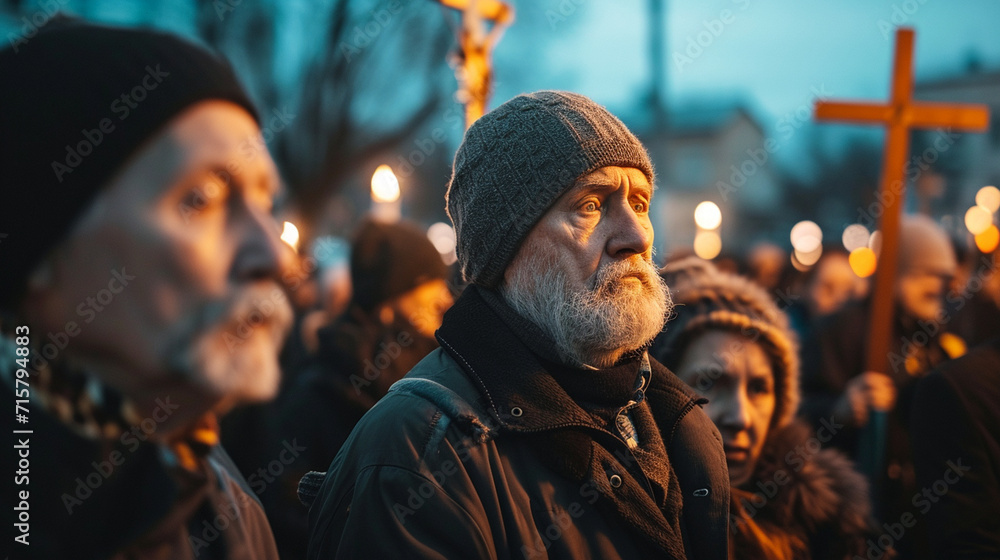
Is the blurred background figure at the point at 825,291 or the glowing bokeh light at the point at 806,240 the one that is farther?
the glowing bokeh light at the point at 806,240

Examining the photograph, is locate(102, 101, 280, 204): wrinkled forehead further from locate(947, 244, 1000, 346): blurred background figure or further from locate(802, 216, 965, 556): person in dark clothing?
locate(947, 244, 1000, 346): blurred background figure

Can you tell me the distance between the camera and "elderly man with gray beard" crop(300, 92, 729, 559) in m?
1.71

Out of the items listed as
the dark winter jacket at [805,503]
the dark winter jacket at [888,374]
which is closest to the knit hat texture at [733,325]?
the dark winter jacket at [805,503]

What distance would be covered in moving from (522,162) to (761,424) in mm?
1503

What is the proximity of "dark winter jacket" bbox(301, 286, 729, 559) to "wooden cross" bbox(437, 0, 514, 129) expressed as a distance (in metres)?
3.16

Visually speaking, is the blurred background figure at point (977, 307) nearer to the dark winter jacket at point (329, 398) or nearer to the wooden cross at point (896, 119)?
the wooden cross at point (896, 119)

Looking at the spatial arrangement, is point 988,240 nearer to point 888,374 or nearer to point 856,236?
point 888,374

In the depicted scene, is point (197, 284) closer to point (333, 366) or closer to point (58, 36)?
point (58, 36)

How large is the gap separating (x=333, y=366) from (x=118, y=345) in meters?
2.88

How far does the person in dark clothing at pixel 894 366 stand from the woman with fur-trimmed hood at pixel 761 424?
75 centimetres

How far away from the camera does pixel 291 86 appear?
Result: 16.8m

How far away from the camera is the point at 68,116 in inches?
37.7

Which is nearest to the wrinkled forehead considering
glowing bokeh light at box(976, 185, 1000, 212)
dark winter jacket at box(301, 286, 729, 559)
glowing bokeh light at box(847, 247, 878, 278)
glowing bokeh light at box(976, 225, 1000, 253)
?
dark winter jacket at box(301, 286, 729, 559)

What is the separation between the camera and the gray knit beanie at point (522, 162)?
2.04 m
